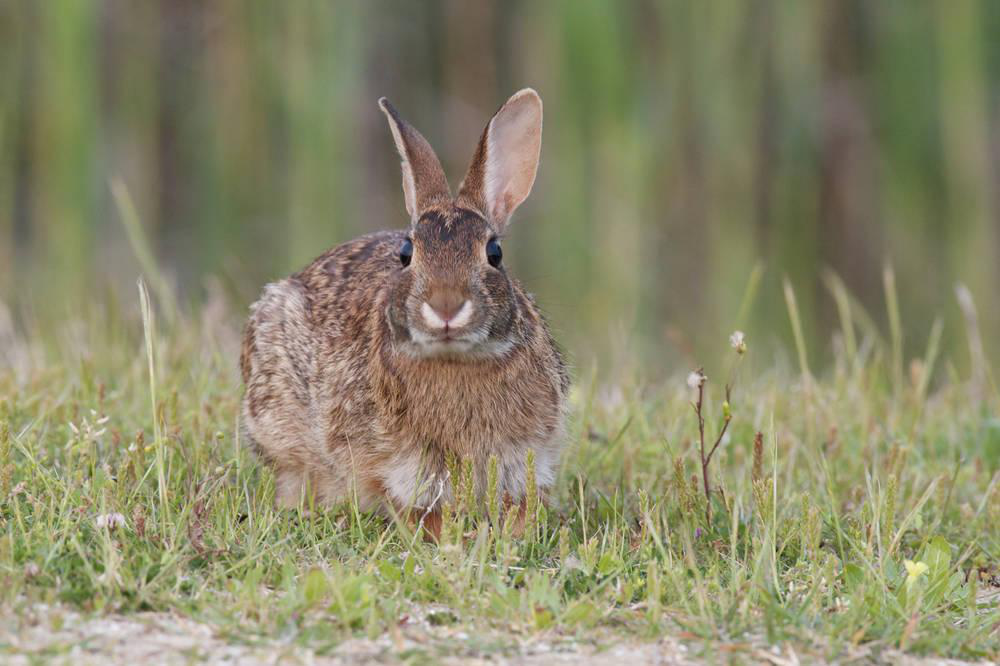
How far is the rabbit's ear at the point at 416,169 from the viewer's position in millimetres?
4809

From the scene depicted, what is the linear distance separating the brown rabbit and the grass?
161 millimetres

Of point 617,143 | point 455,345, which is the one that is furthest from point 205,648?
point 617,143

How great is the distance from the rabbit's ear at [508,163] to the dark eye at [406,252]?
35cm

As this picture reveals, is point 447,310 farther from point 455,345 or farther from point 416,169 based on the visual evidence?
point 416,169

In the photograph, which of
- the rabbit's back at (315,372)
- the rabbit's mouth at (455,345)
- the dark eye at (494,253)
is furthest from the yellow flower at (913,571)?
the rabbit's back at (315,372)

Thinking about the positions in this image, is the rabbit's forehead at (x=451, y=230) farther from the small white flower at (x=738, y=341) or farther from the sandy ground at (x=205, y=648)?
the sandy ground at (x=205, y=648)

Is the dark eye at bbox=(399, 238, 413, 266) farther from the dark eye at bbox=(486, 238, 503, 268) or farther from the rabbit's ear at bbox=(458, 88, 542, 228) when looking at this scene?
the rabbit's ear at bbox=(458, 88, 542, 228)

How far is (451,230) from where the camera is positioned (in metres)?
4.53

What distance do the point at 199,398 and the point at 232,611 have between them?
203cm

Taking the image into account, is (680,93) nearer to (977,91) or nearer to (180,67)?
(977,91)

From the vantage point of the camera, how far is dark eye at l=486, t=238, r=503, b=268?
4.55 metres

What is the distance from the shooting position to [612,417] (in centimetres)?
582

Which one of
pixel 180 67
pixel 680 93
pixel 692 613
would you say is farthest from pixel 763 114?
pixel 692 613

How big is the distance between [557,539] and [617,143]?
623 centimetres
